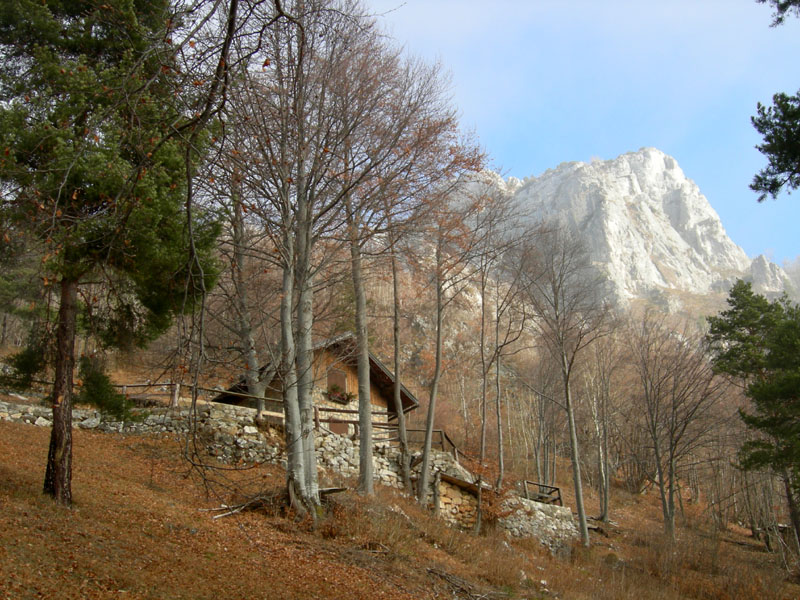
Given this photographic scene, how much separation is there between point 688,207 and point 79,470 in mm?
167931

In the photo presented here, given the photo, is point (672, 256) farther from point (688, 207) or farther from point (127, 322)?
point (127, 322)

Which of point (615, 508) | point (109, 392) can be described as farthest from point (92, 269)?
point (615, 508)

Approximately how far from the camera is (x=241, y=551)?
721cm

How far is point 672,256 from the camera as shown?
13550 cm

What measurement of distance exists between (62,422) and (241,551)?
285 centimetres

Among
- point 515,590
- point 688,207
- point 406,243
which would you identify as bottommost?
point 515,590

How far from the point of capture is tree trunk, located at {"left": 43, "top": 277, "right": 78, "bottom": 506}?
23.9 feet

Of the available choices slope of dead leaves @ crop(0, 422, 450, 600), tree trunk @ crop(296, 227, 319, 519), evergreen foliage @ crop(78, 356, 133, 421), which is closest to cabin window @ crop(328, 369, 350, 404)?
slope of dead leaves @ crop(0, 422, 450, 600)

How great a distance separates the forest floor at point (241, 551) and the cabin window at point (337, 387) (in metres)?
7.86

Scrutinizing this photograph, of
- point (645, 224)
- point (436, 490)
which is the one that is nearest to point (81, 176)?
point (436, 490)

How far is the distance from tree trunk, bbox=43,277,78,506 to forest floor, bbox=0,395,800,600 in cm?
20

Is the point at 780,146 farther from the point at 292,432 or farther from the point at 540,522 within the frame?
the point at 540,522

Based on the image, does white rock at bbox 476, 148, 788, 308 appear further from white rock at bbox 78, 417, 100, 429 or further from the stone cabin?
white rock at bbox 78, 417, 100, 429

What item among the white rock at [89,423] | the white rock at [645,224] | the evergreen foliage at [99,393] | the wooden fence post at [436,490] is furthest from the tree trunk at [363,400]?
the white rock at [645,224]
